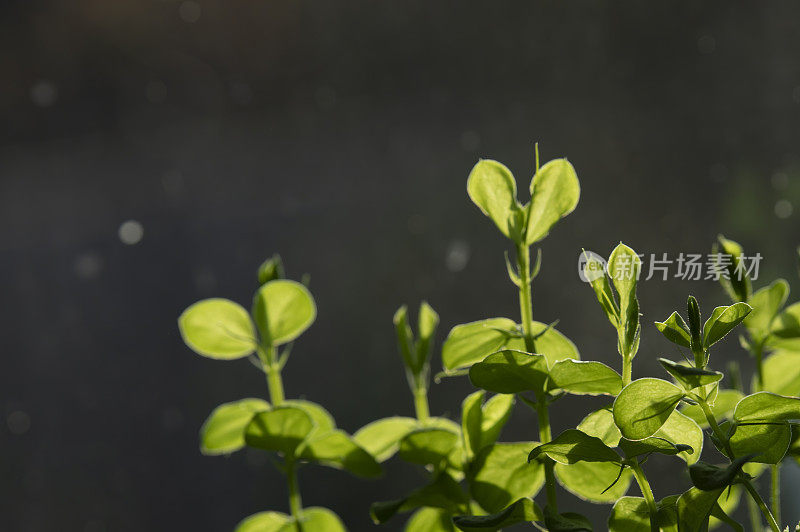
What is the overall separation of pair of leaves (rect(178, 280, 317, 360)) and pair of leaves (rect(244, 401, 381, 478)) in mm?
28

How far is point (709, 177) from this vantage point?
96 cm

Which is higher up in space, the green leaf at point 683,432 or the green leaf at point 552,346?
the green leaf at point 552,346

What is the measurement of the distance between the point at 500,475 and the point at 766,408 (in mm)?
79

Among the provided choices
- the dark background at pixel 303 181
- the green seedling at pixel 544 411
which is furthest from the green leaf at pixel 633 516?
the dark background at pixel 303 181

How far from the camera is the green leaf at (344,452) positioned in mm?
231

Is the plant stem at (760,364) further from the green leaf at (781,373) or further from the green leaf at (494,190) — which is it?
the green leaf at (494,190)

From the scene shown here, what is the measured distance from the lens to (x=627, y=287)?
18 centimetres

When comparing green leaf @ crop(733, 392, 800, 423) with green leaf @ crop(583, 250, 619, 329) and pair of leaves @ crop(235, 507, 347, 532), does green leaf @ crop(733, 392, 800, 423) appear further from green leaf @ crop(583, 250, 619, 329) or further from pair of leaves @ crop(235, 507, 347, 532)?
pair of leaves @ crop(235, 507, 347, 532)

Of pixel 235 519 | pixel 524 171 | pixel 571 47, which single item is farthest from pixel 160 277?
pixel 571 47

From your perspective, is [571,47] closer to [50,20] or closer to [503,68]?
[503,68]

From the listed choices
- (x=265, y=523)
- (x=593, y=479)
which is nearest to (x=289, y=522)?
(x=265, y=523)

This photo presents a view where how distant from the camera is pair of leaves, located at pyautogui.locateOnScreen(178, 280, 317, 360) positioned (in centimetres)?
→ 24

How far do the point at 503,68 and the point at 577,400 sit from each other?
48cm

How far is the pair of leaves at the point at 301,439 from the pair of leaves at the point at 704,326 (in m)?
0.11
